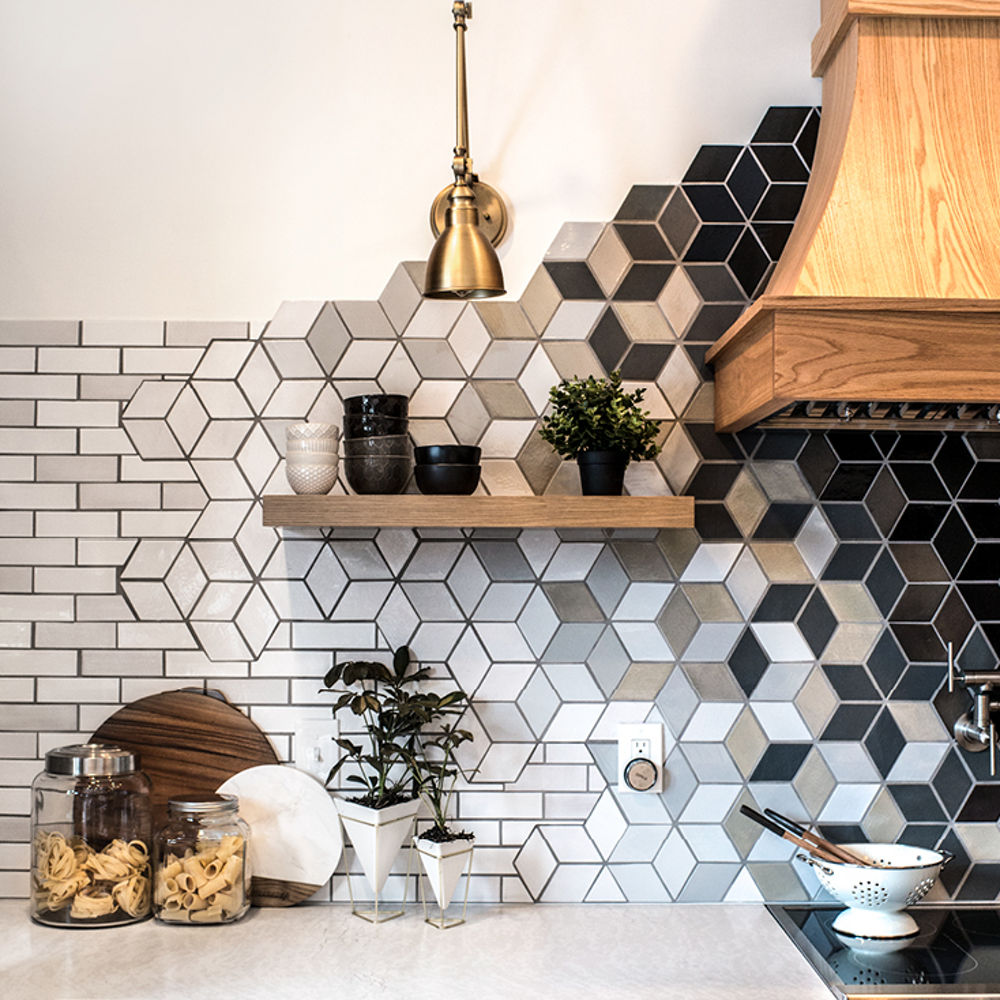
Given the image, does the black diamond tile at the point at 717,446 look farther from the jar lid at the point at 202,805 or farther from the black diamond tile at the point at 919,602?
the jar lid at the point at 202,805

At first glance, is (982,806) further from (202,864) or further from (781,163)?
(202,864)

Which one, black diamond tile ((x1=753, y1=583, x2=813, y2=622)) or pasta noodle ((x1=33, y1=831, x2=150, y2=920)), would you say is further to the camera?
black diamond tile ((x1=753, y1=583, x2=813, y2=622))

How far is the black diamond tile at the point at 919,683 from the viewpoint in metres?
1.91

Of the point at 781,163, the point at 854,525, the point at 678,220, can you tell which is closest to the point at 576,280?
the point at 678,220

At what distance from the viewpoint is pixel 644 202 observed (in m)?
1.96

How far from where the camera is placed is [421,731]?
191cm

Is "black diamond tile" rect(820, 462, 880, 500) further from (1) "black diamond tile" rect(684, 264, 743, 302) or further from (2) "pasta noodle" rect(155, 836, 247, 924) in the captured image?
(2) "pasta noodle" rect(155, 836, 247, 924)

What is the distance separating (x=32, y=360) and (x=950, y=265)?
168cm

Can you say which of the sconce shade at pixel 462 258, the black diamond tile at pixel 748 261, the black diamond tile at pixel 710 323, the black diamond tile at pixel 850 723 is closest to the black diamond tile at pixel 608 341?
the black diamond tile at pixel 710 323

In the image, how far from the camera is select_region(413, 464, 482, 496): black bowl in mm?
1773

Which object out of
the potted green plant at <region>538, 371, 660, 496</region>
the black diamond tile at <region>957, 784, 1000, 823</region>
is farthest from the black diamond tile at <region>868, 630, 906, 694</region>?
the potted green plant at <region>538, 371, 660, 496</region>

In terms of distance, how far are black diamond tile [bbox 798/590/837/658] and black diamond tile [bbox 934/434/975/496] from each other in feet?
1.08

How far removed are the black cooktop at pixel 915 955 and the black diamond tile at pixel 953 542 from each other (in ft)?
2.07

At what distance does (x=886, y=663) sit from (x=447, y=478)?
913mm
